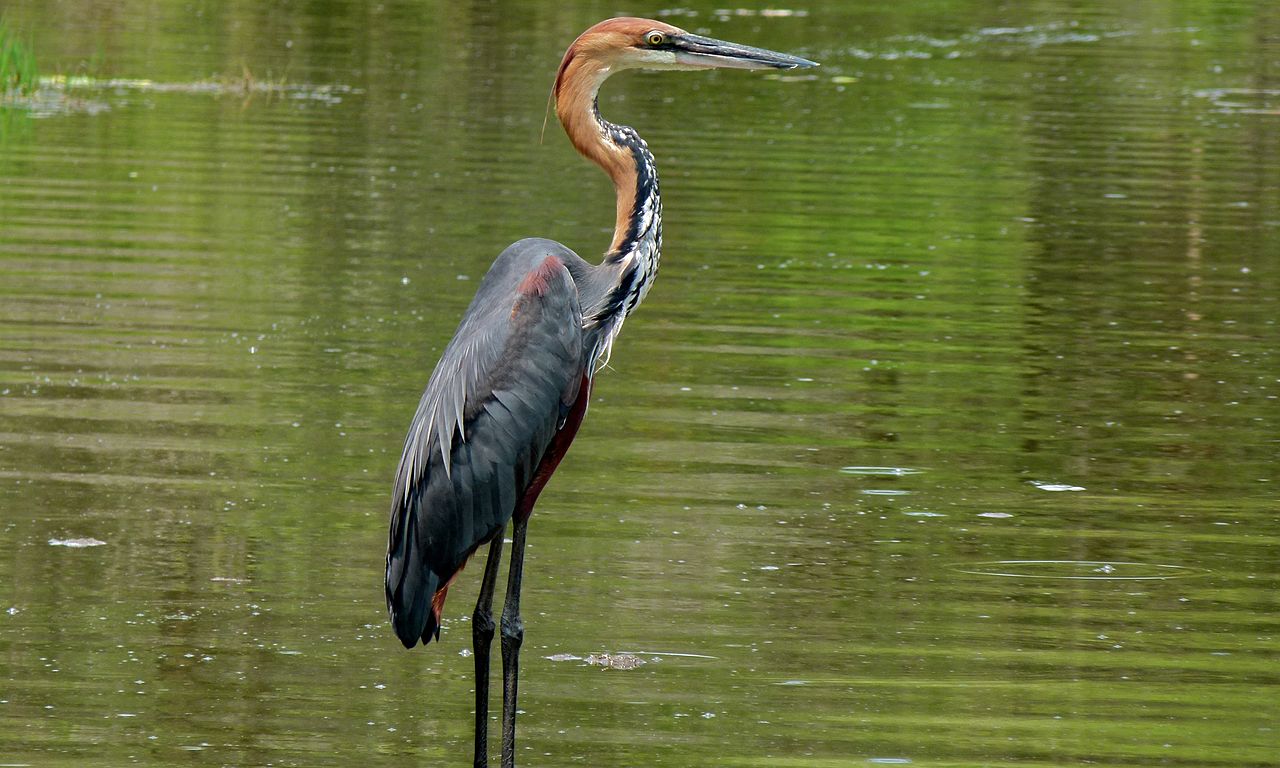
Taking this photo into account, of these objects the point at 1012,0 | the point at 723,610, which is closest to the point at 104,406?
the point at 723,610

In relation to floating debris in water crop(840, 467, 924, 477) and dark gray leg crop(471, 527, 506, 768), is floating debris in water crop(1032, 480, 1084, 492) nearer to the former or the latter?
floating debris in water crop(840, 467, 924, 477)

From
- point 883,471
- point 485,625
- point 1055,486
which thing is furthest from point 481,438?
point 1055,486

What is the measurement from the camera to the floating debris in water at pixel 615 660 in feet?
20.4

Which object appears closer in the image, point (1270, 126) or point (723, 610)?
point (723, 610)

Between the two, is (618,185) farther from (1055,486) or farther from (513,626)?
(1055,486)

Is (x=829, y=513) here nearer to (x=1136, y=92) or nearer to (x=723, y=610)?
(x=723, y=610)

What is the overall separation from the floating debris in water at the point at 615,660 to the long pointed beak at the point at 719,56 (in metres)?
1.73

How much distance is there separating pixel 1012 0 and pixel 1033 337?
24519mm

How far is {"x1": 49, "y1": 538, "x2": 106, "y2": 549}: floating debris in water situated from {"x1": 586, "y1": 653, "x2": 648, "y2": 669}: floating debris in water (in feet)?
6.75

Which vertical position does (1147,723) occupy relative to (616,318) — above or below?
below

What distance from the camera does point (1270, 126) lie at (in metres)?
20.6

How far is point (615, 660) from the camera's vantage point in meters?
6.24

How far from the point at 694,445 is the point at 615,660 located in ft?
9.07

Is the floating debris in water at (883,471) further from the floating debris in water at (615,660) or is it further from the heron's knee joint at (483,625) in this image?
the heron's knee joint at (483,625)
